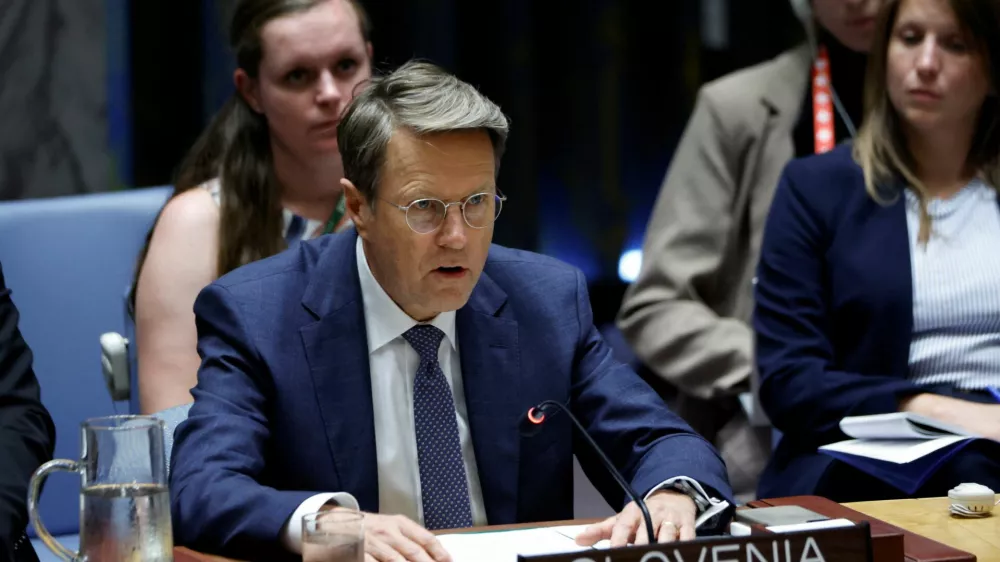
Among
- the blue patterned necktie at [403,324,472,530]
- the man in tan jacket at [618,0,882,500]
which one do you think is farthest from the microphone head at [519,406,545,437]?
the man in tan jacket at [618,0,882,500]

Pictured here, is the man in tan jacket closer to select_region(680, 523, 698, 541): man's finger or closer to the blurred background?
the blurred background

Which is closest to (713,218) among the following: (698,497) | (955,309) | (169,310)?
(955,309)

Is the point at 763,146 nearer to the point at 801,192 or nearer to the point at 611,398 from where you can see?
the point at 801,192

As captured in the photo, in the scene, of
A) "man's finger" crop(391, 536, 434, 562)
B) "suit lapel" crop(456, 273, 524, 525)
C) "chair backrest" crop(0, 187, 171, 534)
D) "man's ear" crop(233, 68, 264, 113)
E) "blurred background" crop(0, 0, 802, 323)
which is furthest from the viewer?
"blurred background" crop(0, 0, 802, 323)

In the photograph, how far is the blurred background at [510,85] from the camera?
3764 mm

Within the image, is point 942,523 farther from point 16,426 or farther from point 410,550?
point 16,426

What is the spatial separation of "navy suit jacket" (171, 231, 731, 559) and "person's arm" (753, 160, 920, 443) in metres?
0.65

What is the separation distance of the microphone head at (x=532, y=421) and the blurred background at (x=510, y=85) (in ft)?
6.75

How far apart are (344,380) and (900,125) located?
4.74ft

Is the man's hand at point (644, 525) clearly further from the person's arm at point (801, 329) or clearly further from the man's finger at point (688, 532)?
the person's arm at point (801, 329)

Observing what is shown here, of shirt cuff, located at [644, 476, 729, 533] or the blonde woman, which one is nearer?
shirt cuff, located at [644, 476, 729, 533]

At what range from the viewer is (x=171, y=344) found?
9.34ft

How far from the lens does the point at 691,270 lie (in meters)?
3.52

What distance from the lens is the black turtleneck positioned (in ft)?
11.7
